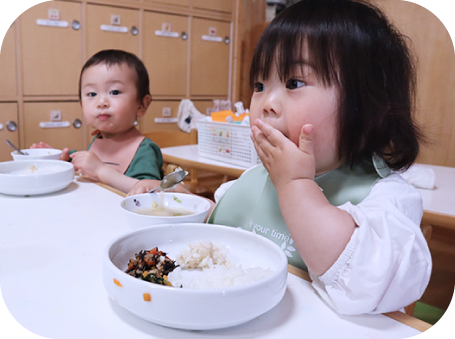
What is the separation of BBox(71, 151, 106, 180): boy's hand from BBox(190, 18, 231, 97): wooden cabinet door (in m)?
2.63

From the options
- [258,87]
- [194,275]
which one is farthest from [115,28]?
[194,275]

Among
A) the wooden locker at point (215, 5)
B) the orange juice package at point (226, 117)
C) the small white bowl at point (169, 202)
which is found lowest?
the small white bowl at point (169, 202)

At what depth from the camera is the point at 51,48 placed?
10.2 feet

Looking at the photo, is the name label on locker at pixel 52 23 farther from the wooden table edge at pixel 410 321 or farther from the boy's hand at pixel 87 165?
the wooden table edge at pixel 410 321

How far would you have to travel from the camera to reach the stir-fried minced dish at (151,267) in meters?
0.53

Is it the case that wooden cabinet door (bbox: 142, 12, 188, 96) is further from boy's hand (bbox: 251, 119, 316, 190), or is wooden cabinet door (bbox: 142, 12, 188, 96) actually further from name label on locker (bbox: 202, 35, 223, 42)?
boy's hand (bbox: 251, 119, 316, 190)

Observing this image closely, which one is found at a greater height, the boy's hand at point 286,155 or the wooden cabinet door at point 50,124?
the boy's hand at point 286,155

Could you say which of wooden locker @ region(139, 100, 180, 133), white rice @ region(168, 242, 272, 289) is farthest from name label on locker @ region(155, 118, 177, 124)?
white rice @ region(168, 242, 272, 289)

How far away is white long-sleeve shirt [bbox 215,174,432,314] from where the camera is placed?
1.82 feet

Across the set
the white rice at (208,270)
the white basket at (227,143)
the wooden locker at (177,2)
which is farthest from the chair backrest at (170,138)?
the white rice at (208,270)

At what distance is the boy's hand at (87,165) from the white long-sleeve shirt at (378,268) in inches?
42.6

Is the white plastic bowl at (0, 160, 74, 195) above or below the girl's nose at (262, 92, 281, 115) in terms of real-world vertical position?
below

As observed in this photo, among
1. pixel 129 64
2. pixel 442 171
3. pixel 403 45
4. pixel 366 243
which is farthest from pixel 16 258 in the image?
pixel 442 171

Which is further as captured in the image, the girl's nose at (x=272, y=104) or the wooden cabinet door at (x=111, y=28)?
the wooden cabinet door at (x=111, y=28)
